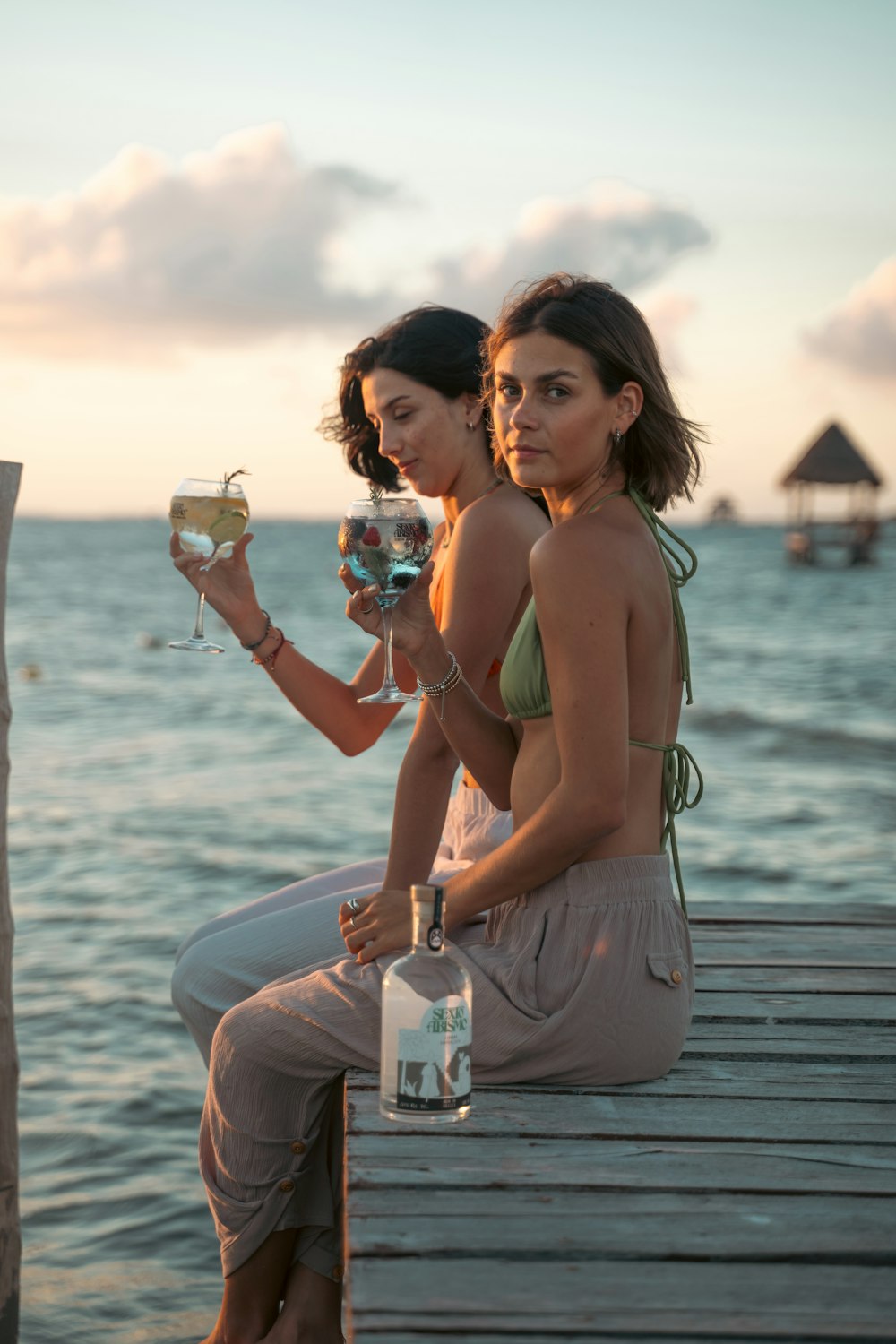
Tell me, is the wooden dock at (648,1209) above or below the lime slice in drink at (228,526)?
below

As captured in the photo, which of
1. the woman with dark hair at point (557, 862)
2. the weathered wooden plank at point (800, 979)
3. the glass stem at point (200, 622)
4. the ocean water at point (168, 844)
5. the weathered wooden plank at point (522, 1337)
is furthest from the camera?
the ocean water at point (168, 844)

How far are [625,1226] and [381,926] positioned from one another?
0.80 m

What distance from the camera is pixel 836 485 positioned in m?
49.9

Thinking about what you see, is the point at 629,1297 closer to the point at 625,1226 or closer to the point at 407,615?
the point at 625,1226

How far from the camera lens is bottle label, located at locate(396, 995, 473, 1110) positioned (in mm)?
2367

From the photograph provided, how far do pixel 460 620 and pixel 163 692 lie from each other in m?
15.1

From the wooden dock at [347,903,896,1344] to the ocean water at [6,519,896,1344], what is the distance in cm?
195

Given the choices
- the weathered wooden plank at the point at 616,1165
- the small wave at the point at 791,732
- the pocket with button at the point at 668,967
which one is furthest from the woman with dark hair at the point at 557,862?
the small wave at the point at 791,732

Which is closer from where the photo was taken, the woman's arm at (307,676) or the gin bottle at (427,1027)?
the gin bottle at (427,1027)

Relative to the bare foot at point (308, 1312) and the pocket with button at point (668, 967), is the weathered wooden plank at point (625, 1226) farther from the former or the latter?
the bare foot at point (308, 1312)

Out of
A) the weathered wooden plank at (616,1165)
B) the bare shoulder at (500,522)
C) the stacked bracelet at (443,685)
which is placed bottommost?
the weathered wooden plank at (616,1165)

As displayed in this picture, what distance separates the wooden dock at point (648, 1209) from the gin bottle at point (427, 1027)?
0.17ft

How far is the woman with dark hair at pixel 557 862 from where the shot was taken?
2564 mm

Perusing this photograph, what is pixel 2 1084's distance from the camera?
12.5 ft
